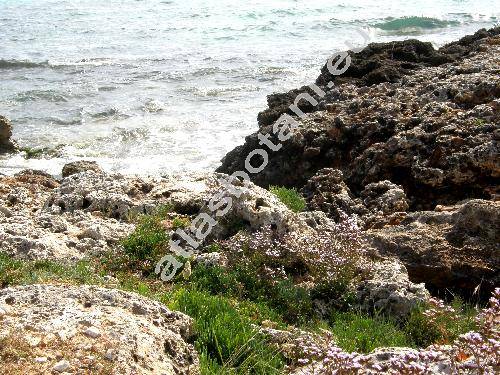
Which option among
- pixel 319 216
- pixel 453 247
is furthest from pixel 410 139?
pixel 453 247

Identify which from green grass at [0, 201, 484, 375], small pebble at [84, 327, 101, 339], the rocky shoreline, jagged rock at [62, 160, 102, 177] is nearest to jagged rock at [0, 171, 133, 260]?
the rocky shoreline

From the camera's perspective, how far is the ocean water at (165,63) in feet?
54.3

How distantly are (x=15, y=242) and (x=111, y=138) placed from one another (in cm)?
1085

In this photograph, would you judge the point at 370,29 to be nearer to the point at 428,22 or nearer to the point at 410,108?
the point at 428,22

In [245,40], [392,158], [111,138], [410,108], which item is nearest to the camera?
[392,158]

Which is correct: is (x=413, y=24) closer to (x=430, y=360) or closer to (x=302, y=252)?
(x=302, y=252)

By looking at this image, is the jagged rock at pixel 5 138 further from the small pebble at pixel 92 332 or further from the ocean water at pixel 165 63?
the small pebble at pixel 92 332

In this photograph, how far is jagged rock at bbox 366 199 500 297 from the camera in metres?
6.39

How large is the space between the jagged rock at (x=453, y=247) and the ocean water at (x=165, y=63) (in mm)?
8003

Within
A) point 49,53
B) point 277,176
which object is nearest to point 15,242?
point 277,176

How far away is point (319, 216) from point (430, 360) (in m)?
3.85

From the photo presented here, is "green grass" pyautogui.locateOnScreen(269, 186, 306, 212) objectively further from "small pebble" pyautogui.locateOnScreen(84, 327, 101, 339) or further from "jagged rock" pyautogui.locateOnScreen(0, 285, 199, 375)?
"small pebble" pyautogui.locateOnScreen(84, 327, 101, 339)

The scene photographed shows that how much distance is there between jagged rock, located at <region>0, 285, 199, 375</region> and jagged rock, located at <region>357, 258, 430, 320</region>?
2124mm

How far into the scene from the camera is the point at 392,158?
8.49 metres
